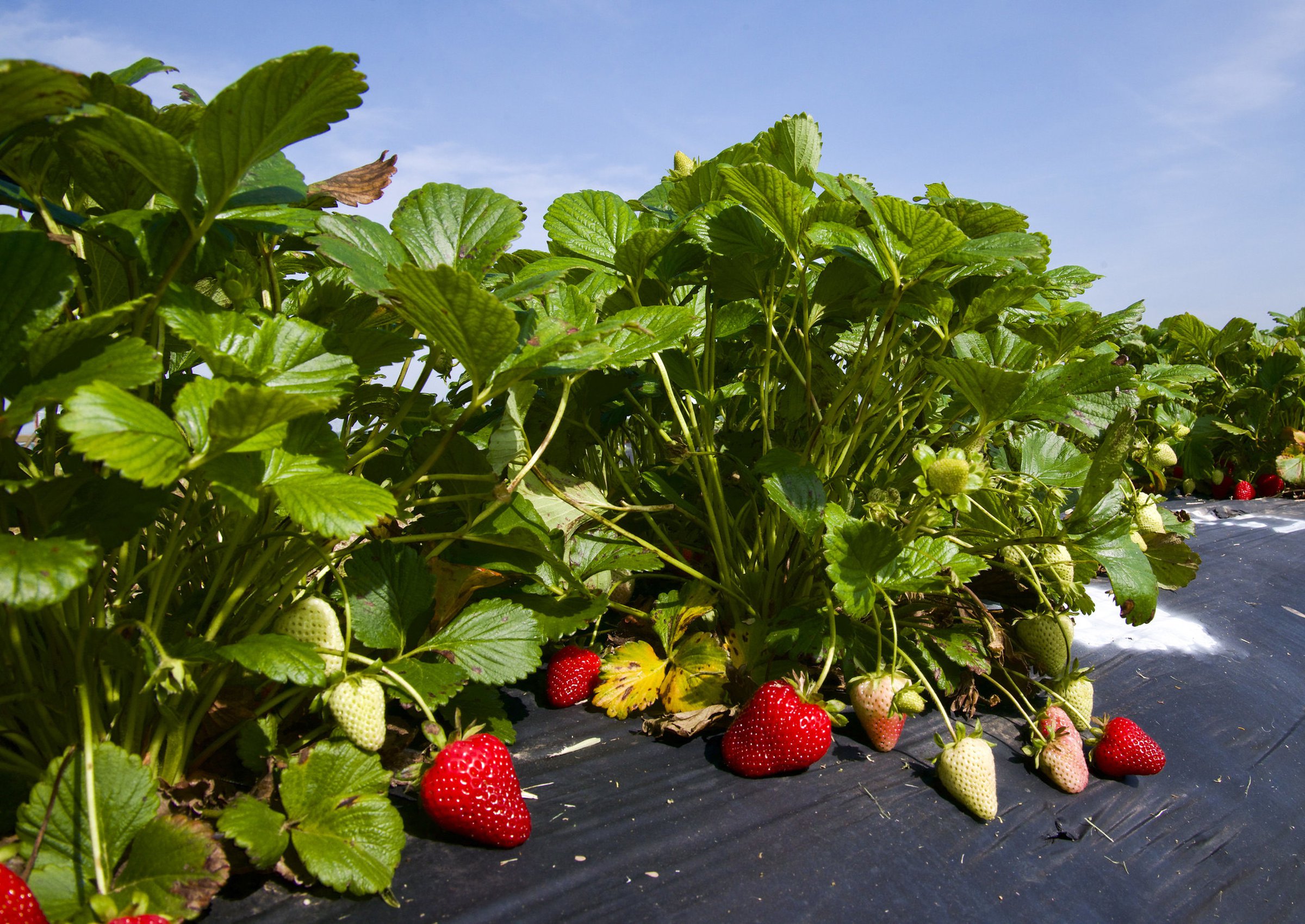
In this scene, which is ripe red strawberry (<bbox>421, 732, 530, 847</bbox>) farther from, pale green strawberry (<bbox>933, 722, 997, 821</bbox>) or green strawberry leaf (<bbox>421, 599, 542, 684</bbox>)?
pale green strawberry (<bbox>933, 722, 997, 821</bbox>)

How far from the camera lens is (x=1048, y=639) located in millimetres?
1234

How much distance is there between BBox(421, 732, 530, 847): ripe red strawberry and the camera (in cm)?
75

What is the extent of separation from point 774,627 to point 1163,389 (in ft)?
5.33

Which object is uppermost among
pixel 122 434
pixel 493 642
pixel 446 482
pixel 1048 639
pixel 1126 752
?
pixel 122 434

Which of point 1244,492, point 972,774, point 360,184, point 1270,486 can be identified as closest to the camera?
point 360,184

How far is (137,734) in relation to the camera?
0.70 m

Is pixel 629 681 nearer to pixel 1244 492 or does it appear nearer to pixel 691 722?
pixel 691 722

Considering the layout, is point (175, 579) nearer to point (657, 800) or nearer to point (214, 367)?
point (214, 367)

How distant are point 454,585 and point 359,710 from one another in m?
0.31

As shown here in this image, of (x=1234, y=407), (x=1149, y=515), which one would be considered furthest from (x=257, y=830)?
(x=1234, y=407)

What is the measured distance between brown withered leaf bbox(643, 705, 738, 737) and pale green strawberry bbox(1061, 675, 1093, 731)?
0.49 meters

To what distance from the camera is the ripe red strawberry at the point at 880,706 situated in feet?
3.41

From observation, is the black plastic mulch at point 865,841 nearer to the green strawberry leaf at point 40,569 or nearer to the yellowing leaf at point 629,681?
the yellowing leaf at point 629,681

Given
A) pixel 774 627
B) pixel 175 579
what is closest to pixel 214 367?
pixel 175 579
